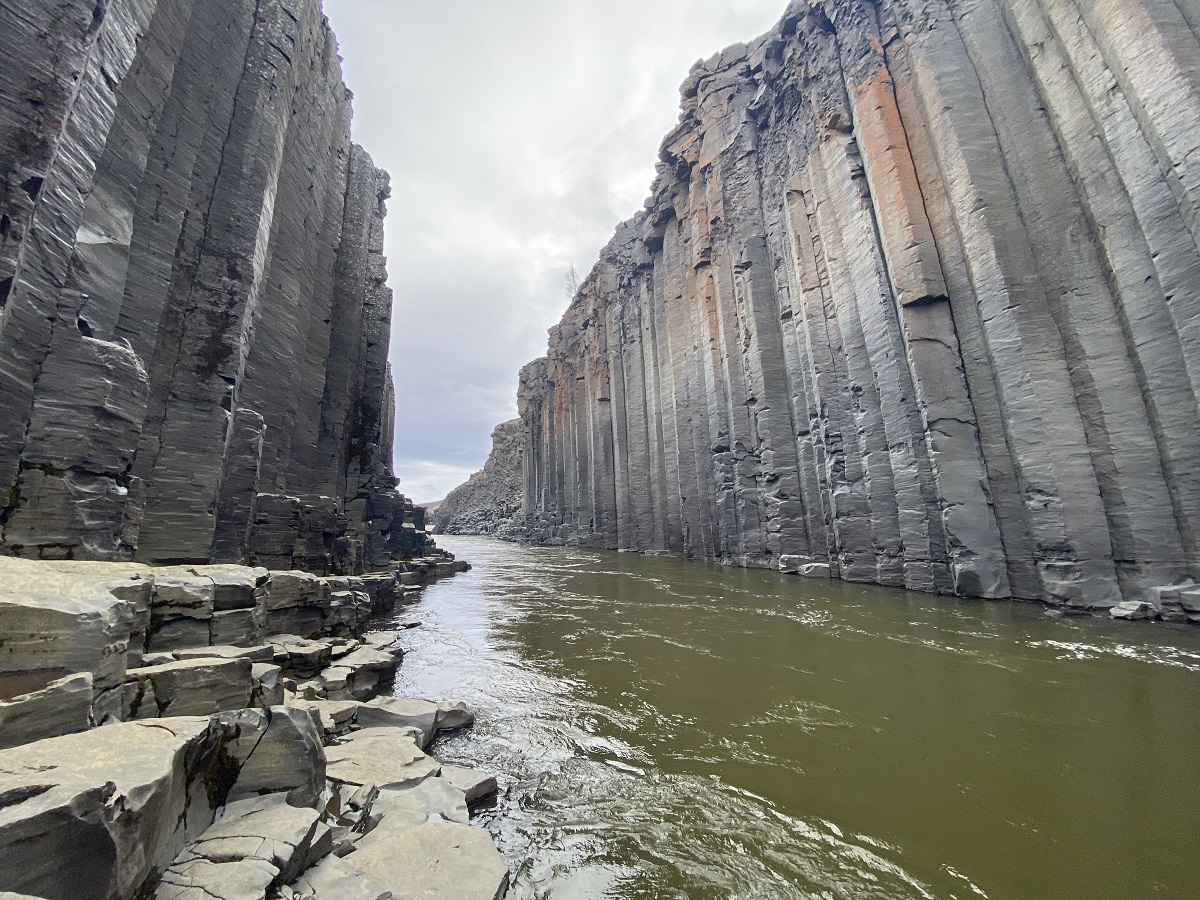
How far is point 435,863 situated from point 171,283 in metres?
9.48

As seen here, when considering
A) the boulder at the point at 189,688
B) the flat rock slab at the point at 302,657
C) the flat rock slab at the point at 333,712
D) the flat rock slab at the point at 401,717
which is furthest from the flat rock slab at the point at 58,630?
the flat rock slab at the point at 302,657

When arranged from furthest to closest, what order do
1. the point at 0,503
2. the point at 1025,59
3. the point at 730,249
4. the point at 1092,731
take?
the point at 730,249
the point at 1025,59
the point at 0,503
the point at 1092,731

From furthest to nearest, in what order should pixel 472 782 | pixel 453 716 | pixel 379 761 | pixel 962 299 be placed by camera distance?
pixel 962 299 → pixel 453 716 → pixel 379 761 → pixel 472 782

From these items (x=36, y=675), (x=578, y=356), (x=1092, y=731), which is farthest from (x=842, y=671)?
(x=578, y=356)

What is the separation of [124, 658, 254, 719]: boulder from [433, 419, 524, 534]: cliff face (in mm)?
56116

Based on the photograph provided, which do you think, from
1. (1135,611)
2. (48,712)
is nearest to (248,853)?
(48,712)

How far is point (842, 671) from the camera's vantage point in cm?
536

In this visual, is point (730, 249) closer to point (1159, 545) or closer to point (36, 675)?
point (1159, 545)

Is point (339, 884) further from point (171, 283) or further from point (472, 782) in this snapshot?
point (171, 283)

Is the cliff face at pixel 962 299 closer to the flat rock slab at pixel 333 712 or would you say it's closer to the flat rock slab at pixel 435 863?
the flat rock slab at pixel 435 863

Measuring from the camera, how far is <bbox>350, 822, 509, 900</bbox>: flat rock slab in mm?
2078

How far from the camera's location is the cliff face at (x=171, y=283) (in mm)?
4977

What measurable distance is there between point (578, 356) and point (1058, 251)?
3298cm

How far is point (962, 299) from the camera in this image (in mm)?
11000
